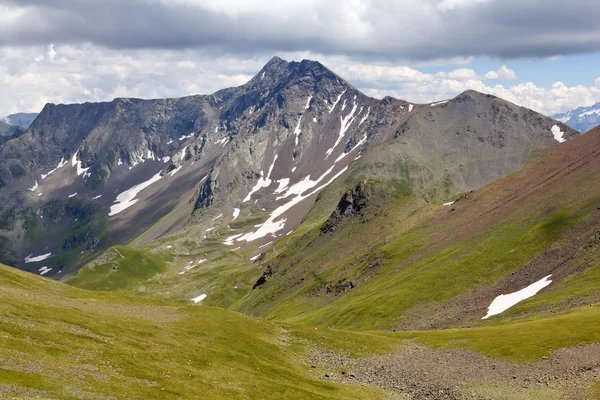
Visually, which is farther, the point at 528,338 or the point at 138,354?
the point at 528,338

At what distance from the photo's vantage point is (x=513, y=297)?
125812 millimetres

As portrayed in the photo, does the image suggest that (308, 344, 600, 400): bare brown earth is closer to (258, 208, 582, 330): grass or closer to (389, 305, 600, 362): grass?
(389, 305, 600, 362): grass

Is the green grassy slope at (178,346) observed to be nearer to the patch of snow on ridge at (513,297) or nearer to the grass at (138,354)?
the grass at (138,354)

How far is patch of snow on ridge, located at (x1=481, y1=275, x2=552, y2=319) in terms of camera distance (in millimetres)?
121250

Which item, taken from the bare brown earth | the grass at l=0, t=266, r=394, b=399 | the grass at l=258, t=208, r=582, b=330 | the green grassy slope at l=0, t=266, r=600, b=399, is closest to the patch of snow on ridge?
the grass at l=258, t=208, r=582, b=330

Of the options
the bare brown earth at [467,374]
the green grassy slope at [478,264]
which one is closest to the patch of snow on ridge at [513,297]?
the green grassy slope at [478,264]

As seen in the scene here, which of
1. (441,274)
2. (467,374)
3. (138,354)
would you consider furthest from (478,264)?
(138,354)

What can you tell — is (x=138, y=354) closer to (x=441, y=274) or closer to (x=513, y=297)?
(x=513, y=297)

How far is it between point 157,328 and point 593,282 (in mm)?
89435

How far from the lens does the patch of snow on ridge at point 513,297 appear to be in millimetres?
121250

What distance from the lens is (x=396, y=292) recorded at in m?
154

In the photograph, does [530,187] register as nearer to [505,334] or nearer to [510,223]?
[510,223]

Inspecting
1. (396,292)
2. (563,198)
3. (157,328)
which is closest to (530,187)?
(563,198)

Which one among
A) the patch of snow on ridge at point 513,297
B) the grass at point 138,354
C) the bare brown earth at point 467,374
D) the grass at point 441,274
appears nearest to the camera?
the grass at point 138,354
